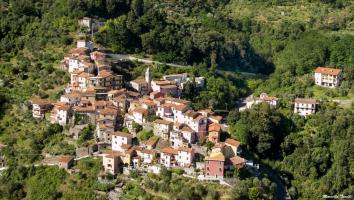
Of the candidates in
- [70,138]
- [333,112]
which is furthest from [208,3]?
[70,138]

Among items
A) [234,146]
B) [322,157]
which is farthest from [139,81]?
[322,157]

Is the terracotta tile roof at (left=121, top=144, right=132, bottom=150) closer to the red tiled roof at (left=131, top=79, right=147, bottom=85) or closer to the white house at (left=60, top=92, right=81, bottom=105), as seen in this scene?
the white house at (left=60, top=92, right=81, bottom=105)

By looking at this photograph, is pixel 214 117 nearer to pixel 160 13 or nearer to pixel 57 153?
pixel 57 153

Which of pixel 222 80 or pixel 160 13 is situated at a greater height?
pixel 160 13

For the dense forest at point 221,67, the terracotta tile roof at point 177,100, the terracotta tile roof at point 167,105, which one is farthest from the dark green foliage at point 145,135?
the dense forest at point 221,67

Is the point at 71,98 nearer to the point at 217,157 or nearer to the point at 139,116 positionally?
the point at 139,116

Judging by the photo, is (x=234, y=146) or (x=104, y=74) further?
(x=104, y=74)
